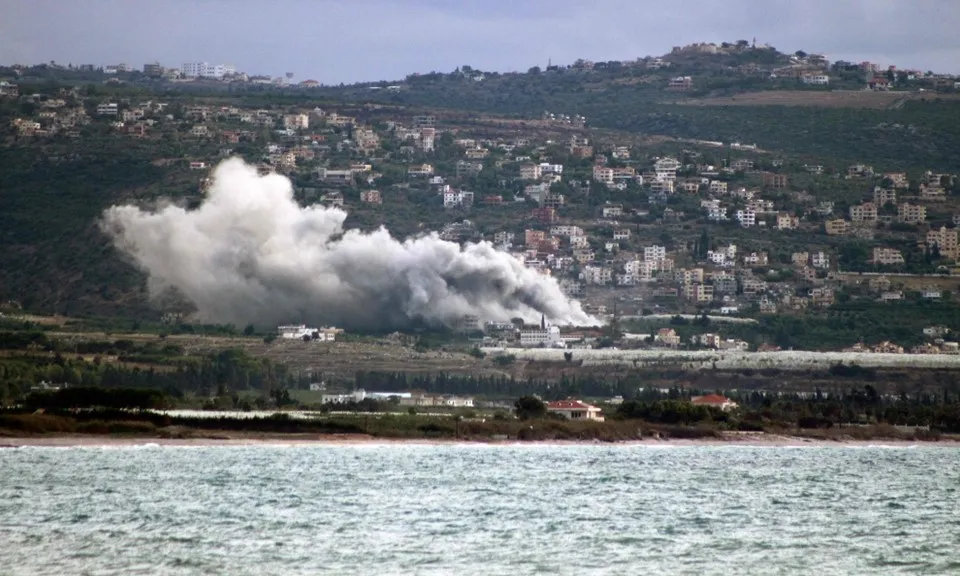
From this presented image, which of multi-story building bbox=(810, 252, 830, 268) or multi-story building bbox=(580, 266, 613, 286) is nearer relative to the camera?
multi-story building bbox=(580, 266, 613, 286)

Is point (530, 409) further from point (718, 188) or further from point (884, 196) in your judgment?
point (718, 188)

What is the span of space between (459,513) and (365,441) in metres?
32.1

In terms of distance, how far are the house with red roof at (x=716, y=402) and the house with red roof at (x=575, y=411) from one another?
826 cm

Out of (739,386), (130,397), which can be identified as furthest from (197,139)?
(130,397)

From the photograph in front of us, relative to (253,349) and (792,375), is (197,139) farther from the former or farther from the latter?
(792,375)

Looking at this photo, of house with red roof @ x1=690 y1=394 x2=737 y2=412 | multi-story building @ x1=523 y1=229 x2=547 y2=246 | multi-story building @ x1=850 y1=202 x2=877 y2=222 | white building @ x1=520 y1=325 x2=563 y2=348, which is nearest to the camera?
house with red roof @ x1=690 y1=394 x2=737 y2=412

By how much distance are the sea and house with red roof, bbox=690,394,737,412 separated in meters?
19.9

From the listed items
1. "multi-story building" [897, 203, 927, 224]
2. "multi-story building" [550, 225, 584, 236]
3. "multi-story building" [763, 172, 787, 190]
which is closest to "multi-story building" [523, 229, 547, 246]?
"multi-story building" [550, 225, 584, 236]

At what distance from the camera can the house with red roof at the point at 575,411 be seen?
9593cm

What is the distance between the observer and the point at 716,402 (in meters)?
105

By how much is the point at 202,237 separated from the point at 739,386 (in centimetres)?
4198

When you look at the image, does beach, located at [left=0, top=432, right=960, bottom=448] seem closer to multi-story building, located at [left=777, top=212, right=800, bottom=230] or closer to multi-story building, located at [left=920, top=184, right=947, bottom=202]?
multi-story building, located at [left=777, top=212, right=800, bottom=230]

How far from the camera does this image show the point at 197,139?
18850cm

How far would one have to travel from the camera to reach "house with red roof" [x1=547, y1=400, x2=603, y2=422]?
95.9 m
